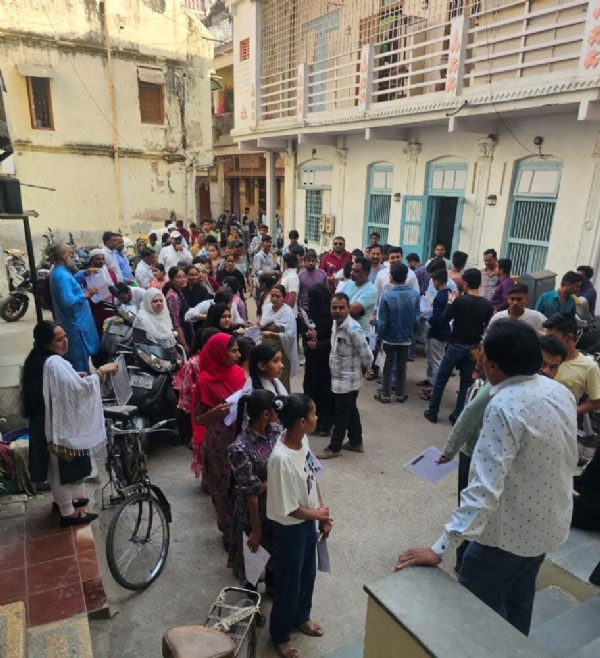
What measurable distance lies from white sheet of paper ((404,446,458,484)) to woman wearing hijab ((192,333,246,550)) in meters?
1.25

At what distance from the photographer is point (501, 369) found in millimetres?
1975

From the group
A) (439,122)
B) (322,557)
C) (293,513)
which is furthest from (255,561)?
(439,122)

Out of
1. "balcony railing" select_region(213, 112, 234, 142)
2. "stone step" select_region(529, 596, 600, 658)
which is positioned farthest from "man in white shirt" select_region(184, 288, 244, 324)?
"balcony railing" select_region(213, 112, 234, 142)

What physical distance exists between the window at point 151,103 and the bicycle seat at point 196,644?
17588mm

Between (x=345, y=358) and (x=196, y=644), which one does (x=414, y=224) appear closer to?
(x=345, y=358)

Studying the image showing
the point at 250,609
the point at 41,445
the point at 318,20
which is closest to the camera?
the point at 250,609

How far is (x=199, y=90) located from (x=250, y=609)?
1846cm

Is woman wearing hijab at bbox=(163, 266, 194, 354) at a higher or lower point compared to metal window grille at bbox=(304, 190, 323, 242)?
lower

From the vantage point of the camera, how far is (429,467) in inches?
118

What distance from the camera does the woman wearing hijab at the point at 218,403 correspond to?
3.44 m

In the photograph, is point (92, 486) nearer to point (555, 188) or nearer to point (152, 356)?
point (152, 356)

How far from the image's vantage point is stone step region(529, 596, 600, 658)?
2.39m

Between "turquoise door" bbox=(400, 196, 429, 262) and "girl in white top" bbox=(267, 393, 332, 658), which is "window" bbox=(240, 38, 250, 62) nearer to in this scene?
"turquoise door" bbox=(400, 196, 429, 262)

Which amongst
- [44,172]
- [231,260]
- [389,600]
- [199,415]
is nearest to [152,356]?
[199,415]
